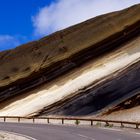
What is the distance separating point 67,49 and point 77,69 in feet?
13.9

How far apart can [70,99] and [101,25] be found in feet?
41.7

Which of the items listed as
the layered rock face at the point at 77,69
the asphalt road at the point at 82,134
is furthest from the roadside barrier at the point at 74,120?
Answer: the asphalt road at the point at 82,134

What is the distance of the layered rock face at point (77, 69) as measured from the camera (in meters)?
46.6

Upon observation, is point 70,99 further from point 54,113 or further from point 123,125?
point 123,125

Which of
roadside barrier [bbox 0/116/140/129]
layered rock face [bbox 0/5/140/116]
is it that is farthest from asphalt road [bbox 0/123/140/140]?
layered rock face [bbox 0/5/140/116]

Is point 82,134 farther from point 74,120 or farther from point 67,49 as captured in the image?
point 67,49

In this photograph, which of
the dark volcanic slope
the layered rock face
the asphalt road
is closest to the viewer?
the asphalt road

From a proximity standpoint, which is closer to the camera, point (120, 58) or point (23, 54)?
point (120, 58)

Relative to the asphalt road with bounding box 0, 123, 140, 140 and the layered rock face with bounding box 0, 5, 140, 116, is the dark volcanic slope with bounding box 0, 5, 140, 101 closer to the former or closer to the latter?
the layered rock face with bounding box 0, 5, 140, 116

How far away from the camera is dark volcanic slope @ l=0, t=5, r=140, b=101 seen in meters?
55.1

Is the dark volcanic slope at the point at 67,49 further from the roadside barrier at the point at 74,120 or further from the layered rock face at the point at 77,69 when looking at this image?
the roadside barrier at the point at 74,120

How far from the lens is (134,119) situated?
40.7 metres

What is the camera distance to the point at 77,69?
54.1 meters

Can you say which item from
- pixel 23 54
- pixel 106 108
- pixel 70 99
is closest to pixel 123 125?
pixel 106 108
